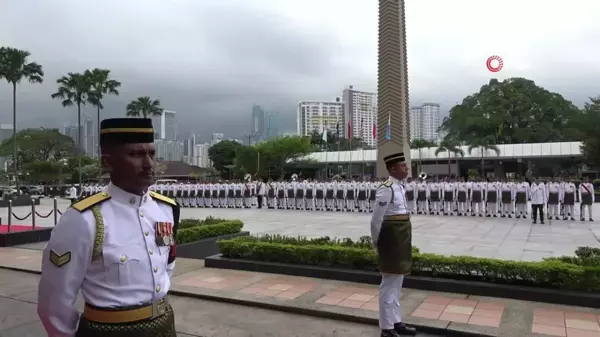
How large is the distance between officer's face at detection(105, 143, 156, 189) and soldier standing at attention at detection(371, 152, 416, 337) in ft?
9.55

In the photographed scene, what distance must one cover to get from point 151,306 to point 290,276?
509 cm

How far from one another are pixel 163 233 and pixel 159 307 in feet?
1.11

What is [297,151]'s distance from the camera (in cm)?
5109

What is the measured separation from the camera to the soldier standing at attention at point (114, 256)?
6.33 feet

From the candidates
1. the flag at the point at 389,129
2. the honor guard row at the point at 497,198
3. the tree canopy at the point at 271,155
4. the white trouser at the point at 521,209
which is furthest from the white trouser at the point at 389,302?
the tree canopy at the point at 271,155

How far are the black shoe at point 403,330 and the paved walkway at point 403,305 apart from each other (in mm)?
233

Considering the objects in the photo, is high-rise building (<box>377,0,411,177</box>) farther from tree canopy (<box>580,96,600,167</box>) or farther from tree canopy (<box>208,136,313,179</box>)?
tree canopy (<box>208,136,313,179</box>)

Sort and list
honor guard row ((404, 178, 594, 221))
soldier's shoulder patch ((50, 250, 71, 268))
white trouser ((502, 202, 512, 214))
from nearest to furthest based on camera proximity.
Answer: soldier's shoulder patch ((50, 250, 71, 268)) → honor guard row ((404, 178, 594, 221)) → white trouser ((502, 202, 512, 214))

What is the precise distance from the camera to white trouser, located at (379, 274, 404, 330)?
4.41 metres

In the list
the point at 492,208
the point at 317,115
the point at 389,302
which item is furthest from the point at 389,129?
the point at 317,115

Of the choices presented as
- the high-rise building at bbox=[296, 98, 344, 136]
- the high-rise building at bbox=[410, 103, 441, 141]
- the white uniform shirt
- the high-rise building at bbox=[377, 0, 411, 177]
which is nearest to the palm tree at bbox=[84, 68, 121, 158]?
the high-rise building at bbox=[377, 0, 411, 177]

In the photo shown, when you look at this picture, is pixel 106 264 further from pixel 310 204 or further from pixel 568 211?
pixel 310 204

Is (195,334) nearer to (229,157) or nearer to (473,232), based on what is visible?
(473,232)

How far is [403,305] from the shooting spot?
5.44m
